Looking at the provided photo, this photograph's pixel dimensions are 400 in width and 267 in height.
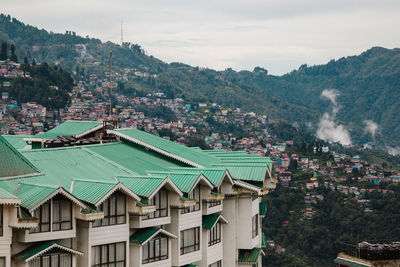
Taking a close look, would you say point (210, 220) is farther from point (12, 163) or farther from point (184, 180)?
point (12, 163)

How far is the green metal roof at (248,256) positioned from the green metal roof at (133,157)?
5000mm

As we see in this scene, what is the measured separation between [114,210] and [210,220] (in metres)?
6.57

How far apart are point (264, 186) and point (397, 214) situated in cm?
8443

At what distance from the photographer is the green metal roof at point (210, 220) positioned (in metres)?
25.6

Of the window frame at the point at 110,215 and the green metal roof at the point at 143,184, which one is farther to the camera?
the green metal roof at the point at 143,184

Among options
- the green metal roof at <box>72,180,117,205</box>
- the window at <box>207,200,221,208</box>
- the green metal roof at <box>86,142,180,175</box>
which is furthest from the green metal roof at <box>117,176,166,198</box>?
the window at <box>207,200,221,208</box>

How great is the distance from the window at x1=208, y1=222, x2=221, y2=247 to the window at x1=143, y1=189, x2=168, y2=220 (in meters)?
4.22

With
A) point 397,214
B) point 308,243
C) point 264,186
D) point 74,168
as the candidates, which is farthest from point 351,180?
point 74,168

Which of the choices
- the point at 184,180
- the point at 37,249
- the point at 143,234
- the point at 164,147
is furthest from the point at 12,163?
the point at 164,147

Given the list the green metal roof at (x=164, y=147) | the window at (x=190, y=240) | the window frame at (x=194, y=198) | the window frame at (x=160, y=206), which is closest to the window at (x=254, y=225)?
the green metal roof at (x=164, y=147)

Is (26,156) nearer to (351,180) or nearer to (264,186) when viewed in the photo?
(264,186)

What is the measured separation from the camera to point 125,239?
2048 cm

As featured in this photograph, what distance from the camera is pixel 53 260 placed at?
18.3 m

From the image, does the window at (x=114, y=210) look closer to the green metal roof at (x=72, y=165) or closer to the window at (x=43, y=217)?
the green metal roof at (x=72, y=165)
